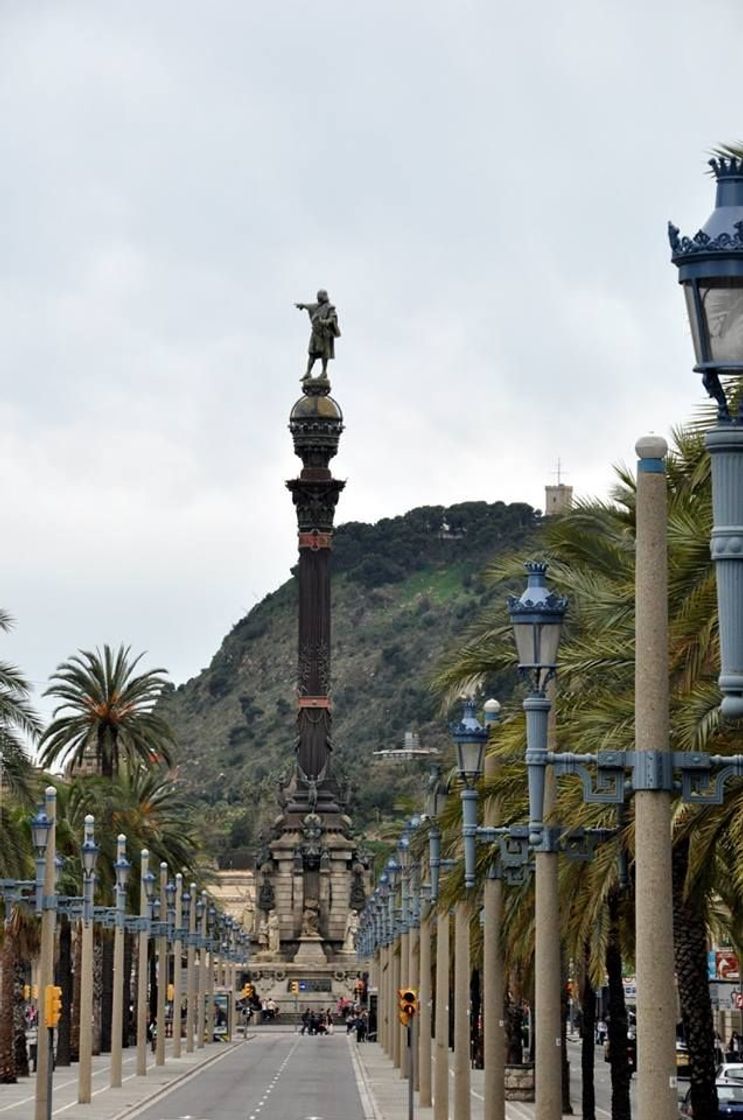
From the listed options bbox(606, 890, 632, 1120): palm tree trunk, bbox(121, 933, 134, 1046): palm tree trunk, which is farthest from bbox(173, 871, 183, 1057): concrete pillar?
bbox(606, 890, 632, 1120): palm tree trunk

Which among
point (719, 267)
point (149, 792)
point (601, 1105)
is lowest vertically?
point (601, 1105)

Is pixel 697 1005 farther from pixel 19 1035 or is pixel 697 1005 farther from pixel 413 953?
pixel 19 1035

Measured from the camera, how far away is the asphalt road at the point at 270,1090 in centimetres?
5856

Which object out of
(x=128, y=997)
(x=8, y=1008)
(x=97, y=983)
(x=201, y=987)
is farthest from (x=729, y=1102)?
(x=201, y=987)

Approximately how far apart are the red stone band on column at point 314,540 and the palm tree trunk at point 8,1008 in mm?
93156

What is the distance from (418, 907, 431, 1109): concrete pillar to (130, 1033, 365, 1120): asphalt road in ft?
5.75

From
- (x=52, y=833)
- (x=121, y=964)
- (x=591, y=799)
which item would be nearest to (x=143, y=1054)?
(x=121, y=964)

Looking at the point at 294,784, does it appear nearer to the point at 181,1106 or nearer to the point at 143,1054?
the point at 143,1054

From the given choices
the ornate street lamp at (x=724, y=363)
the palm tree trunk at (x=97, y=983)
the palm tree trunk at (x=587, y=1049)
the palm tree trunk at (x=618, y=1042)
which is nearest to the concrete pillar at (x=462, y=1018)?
the palm tree trunk at (x=587, y=1049)

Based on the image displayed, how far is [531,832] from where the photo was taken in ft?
87.4

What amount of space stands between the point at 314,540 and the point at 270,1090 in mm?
94643

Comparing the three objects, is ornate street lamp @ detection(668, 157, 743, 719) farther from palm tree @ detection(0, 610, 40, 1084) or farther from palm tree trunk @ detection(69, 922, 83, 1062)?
palm tree trunk @ detection(69, 922, 83, 1062)

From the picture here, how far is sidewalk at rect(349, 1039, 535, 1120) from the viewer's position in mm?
58531

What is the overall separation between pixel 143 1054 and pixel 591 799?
61226mm
